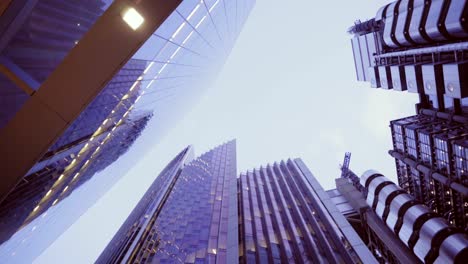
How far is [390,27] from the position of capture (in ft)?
163

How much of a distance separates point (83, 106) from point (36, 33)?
35.5 ft

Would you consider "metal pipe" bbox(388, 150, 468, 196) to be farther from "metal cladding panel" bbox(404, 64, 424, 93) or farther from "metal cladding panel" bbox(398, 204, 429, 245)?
"metal cladding panel" bbox(404, 64, 424, 93)

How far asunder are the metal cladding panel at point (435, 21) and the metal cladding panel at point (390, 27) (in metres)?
8.76

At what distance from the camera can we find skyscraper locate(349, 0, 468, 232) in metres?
36.5

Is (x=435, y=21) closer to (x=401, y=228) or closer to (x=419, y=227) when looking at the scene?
(x=419, y=227)

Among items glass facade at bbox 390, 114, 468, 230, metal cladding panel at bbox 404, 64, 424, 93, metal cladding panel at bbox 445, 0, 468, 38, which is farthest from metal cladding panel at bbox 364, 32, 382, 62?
metal cladding panel at bbox 445, 0, 468, 38

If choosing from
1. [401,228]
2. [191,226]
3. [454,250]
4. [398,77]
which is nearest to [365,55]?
[398,77]

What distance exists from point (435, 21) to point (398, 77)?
39.7 ft

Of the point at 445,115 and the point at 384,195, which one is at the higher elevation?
the point at 445,115

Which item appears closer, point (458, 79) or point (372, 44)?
point (458, 79)

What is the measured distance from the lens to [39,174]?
18.2 metres

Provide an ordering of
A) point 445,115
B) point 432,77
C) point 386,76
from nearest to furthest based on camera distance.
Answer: point 432,77, point 445,115, point 386,76

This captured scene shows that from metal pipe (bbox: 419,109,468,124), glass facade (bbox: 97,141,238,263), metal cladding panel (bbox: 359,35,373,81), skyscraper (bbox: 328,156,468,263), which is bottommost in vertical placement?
skyscraper (bbox: 328,156,468,263)

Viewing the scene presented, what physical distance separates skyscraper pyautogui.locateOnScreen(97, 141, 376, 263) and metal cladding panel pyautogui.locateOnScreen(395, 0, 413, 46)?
1122 inches
